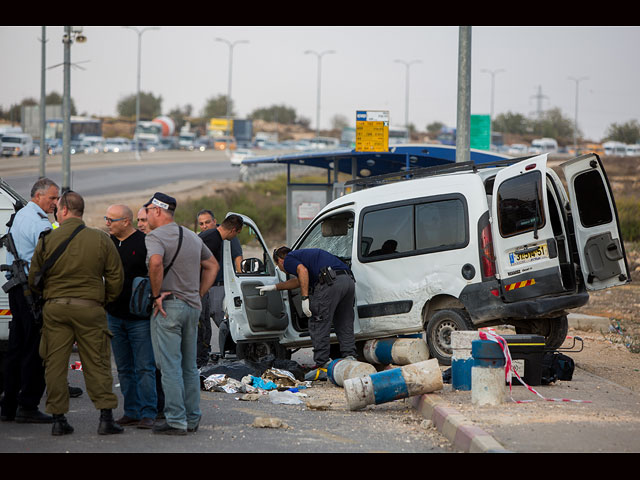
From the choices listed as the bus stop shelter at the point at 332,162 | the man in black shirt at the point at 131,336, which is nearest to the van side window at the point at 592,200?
the man in black shirt at the point at 131,336

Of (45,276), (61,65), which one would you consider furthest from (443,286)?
(61,65)

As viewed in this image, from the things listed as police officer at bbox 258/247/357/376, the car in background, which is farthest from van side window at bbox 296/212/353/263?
the car in background

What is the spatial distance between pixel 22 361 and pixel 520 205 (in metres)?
5.52

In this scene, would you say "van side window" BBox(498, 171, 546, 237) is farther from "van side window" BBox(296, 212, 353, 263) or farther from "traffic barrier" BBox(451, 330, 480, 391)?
"van side window" BBox(296, 212, 353, 263)

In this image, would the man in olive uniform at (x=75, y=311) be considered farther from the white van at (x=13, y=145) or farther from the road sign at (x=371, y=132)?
the white van at (x=13, y=145)

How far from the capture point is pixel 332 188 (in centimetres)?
2059

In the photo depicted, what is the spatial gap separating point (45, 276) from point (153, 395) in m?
1.36

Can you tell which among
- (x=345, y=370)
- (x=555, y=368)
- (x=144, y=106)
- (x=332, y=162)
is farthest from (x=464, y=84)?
(x=144, y=106)

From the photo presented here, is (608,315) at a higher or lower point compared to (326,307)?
lower

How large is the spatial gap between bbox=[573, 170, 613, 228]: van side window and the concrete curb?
3.46 m

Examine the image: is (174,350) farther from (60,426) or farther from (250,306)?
(250,306)

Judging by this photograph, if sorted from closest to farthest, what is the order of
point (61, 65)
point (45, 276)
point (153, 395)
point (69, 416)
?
point (45, 276)
point (153, 395)
point (69, 416)
point (61, 65)

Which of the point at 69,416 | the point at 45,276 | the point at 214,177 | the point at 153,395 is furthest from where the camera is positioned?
the point at 214,177

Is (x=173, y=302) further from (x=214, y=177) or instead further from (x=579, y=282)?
(x=214, y=177)
